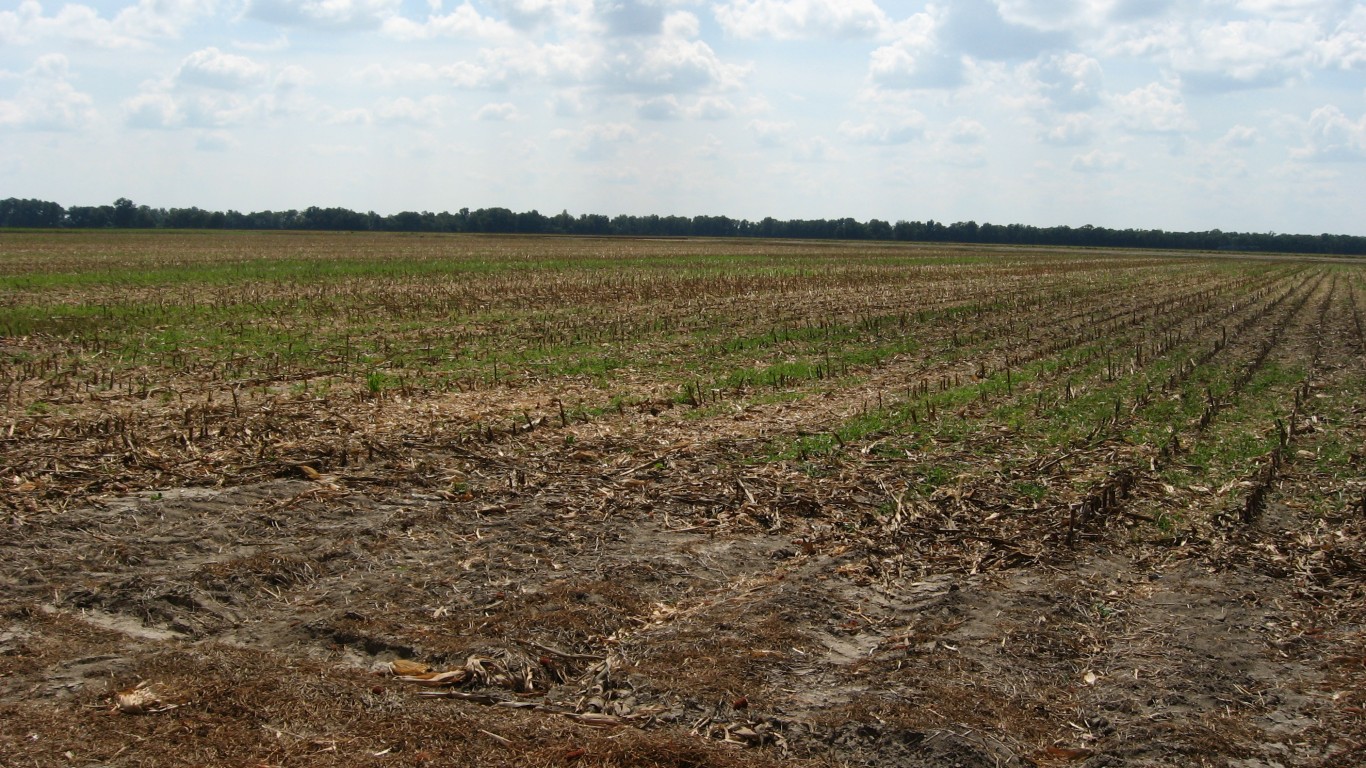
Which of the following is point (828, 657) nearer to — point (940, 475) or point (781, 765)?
point (781, 765)

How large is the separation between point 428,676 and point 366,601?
1280 mm

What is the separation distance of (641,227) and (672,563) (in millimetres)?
161090

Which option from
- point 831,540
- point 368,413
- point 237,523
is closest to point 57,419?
point 368,413

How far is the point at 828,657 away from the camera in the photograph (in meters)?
6.05

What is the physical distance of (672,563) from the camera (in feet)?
25.0

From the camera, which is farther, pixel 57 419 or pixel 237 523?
pixel 57 419

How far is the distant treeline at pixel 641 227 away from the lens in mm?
131875

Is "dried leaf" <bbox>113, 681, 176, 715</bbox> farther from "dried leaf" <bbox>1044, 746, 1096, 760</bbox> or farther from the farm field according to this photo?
"dried leaf" <bbox>1044, 746, 1096, 760</bbox>

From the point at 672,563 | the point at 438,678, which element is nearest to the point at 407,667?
the point at 438,678

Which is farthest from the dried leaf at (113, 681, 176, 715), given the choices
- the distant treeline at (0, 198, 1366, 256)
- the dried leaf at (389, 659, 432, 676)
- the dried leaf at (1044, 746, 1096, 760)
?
the distant treeline at (0, 198, 1366, 256)

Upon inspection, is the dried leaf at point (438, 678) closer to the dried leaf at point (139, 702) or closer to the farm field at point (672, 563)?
the farm field at point (672, 563)

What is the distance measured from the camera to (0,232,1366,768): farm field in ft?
17.0

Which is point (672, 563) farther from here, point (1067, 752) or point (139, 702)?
point (139, 702)

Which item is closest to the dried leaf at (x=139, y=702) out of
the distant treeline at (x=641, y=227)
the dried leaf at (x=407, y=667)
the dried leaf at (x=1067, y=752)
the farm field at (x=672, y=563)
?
the farm field at (x=672, y=563)
